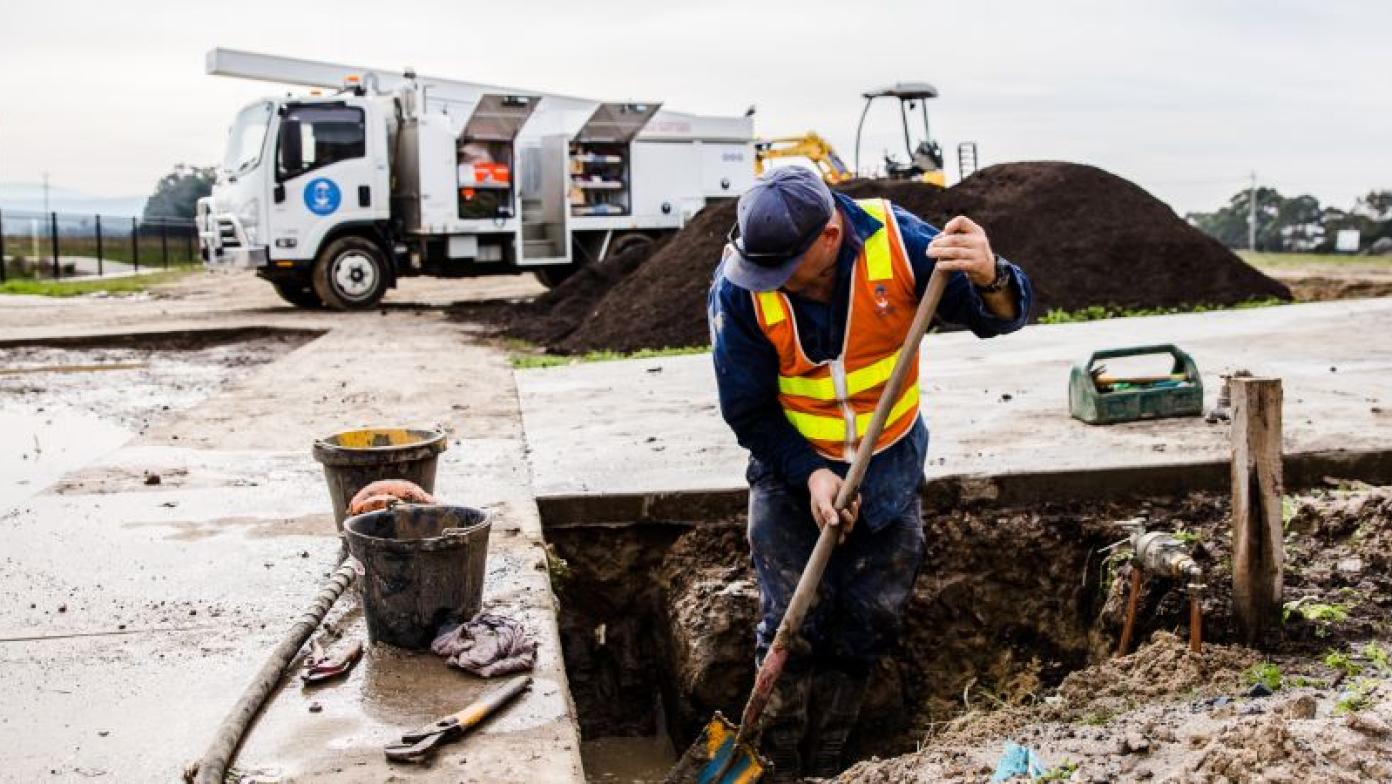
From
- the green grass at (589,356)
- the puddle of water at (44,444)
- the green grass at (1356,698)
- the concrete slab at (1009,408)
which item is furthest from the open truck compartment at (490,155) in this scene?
the green grass at (1356,698)

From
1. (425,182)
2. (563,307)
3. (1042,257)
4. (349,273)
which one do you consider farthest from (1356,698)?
(349,273)

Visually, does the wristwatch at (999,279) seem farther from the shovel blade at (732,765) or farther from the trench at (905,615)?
the trench at (905,615)

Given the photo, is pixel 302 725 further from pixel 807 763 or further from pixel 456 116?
pixel 456 116

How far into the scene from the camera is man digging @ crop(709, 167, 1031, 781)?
11.9ft

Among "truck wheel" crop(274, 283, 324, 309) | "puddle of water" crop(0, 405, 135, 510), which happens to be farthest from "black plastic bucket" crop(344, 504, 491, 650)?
"truck wheel" crop(274, 283, 324, 309)

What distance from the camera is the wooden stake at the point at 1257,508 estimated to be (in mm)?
3990

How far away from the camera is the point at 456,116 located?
19.1m

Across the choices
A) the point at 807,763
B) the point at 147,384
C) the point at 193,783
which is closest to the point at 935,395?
the point at 807,763

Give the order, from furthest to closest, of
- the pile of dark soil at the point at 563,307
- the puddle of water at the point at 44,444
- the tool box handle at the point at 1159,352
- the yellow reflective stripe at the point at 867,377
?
the pile of dark soil at the point at 563,307 < the puddle of water at the point at 44,444 < the tool box handle at the point at 1159,352 < the yellow reflective stripe at the point at 867,377

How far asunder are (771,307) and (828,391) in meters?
0.33

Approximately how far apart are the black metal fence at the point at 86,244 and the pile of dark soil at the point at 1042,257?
18.3 metres

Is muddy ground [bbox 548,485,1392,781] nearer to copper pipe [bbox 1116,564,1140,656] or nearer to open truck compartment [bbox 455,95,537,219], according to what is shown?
copper pipe [bbox 1116,564,1140,656]

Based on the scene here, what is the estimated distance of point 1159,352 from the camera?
20.5ft

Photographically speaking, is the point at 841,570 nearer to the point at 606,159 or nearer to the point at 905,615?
the point at 905,615
